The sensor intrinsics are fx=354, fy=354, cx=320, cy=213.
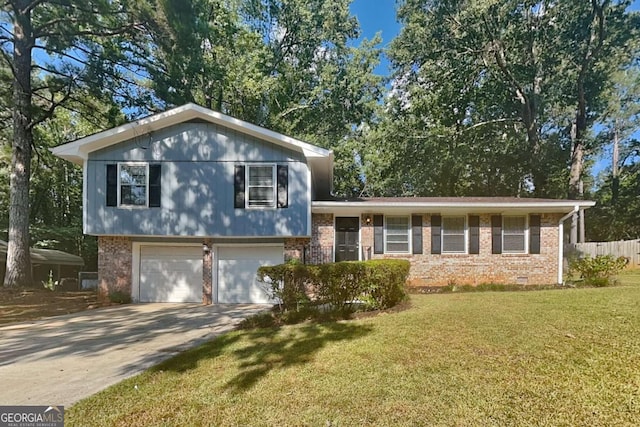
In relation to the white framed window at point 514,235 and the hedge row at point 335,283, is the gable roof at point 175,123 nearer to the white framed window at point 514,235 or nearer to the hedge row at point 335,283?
the hedge row at point 335,283

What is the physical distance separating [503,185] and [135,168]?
73.8ft

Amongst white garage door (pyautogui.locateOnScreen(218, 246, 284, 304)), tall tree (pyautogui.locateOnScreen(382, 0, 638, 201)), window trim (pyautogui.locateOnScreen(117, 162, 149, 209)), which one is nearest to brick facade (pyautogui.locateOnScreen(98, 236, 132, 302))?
window trim (pyautogui.locateOnScreen(117, 162, 149, 209))

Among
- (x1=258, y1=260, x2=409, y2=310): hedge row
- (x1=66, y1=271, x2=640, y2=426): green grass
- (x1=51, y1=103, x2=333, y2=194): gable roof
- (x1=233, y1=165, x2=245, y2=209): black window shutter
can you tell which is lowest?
(x1=66, y1=271, x2=640, y2=426): green grass

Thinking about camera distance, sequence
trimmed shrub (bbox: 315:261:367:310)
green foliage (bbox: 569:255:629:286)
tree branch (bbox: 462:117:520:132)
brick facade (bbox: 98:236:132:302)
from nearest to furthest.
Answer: trimmed shrub (bbox: 315:261:367:310), green foliage (bbox: 569:255:629:286), brick facade (bbox: 98:236:132:302), tree branch (bbox: 462:117:520:132)

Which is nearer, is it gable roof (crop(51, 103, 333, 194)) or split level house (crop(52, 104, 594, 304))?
gable roof (crop(51, 103, 333, 194))

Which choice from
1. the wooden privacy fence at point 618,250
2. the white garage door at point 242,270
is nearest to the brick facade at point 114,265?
the white garage door at point 242,270

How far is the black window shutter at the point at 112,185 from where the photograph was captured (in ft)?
35.6

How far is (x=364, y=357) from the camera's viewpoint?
15.5 ft

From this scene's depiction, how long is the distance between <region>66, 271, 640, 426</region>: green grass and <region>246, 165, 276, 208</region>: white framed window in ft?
17.7

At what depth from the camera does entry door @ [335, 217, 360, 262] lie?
12156mm

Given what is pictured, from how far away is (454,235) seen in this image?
12.3 meters

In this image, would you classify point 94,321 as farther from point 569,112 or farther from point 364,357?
point 569,112

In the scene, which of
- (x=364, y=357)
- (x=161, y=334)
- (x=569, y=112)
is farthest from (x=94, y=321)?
(x=569, y=112)

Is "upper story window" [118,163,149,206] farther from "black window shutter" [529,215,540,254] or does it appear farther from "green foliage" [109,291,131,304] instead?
"black window shutter" [529,215,540,254]
